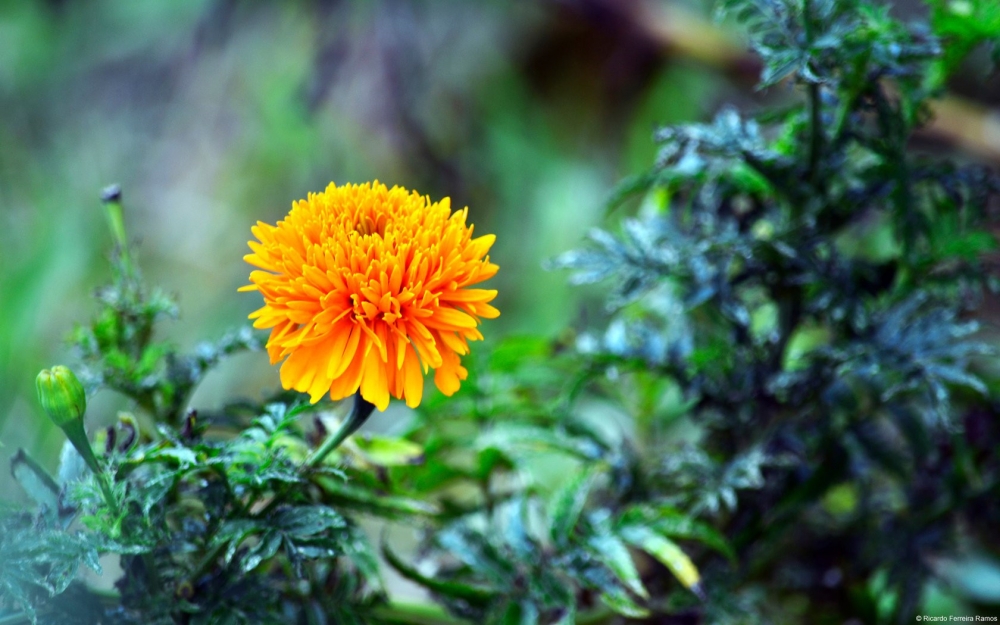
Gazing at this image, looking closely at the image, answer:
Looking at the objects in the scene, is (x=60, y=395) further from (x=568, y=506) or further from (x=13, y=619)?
(x=568, y=506)

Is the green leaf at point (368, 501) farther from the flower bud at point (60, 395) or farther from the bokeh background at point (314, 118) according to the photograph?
the bokeh background at point (314, 118)

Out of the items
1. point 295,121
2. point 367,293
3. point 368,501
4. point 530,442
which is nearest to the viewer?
point 367,293

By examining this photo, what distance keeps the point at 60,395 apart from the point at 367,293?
15cm

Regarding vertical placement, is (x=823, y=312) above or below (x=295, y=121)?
below

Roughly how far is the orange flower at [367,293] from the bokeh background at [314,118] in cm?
95

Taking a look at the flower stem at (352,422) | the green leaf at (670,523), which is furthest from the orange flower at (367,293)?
the green leaf at (670,523)

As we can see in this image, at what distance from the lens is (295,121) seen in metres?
→ 1.50

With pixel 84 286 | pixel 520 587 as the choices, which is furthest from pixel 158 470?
pixel 84 286

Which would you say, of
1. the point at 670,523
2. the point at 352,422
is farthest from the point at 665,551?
the point at 352,422

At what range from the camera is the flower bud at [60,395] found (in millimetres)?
363

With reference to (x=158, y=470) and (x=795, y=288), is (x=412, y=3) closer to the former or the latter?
(x=795, y=288)

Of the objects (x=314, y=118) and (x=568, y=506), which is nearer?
(x=568, y=506)

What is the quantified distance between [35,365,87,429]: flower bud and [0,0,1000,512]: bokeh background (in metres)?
0.97

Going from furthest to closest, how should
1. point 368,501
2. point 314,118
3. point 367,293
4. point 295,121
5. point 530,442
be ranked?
point 295,121 < point 314,118 < point 530,442 < point 368,501 < point 367,293
